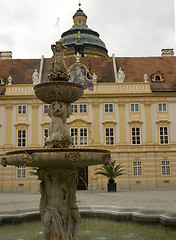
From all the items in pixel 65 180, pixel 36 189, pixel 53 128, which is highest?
pixel 53 128

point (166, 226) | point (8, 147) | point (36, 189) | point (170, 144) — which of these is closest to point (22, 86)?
point (8, 147)

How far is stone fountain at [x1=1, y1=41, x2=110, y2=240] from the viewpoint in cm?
675

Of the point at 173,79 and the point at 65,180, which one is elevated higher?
the point at 173,79

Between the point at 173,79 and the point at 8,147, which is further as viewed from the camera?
the point at 173,79

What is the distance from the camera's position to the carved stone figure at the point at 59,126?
8.18m

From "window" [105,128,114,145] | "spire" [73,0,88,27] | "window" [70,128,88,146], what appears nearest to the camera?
"window" [70,128,88,146]

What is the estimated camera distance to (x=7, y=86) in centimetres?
3203

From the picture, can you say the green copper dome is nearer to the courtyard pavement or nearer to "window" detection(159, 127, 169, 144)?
"window" detection(159, 127, 169, 144)

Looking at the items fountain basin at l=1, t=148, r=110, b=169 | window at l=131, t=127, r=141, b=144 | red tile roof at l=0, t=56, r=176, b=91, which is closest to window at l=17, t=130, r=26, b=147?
red tile roof at l=0, t=56, r=176, b=91

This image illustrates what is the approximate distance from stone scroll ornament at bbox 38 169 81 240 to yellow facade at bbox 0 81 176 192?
22.9 meters

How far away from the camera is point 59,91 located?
326 inches

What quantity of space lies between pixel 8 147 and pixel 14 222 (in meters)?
21.0

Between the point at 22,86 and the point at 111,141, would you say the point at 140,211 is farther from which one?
the point at 22,86

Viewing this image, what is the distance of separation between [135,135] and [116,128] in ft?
6.55
